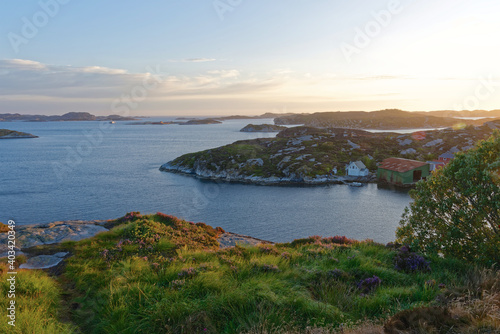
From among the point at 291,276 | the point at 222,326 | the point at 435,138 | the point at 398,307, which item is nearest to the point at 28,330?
the point at 222,326

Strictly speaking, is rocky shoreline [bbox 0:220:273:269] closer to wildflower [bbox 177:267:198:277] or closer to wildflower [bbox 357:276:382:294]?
wildflower [bbox 177:267:198:277]

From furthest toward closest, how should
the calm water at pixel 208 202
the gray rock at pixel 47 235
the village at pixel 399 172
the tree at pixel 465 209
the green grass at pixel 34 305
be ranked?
the village at pixel 399 172
the calm water at pixel 208 202
the gray rock at pixel 47 235
the tree at pixel 465 209
the green grass at pixel 34 305

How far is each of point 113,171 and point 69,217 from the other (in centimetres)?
5819

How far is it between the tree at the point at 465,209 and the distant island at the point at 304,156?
82.7 m

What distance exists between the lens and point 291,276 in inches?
480

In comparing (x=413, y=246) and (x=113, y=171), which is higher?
(x=413, y=246)

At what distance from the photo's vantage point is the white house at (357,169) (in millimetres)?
105694

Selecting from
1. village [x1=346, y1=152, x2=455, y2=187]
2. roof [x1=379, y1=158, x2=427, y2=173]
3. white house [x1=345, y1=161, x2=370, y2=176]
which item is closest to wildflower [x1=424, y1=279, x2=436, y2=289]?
village [x1=346, y1=152, x2=455, y2=187]

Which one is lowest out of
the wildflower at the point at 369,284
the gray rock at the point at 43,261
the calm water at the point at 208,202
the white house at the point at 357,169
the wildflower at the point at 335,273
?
the calm water at the point at 208,202

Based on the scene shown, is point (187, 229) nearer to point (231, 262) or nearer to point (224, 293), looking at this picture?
point (231, 262)

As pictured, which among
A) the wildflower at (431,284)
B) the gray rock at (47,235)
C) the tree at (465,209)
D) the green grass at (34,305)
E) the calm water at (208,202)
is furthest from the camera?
the calm water at (208,202)

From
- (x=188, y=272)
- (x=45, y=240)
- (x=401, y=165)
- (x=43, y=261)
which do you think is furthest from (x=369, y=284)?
(x=401, y=165)

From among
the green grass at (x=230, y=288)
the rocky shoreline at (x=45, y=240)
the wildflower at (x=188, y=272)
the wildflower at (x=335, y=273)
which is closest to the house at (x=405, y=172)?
the rocky shoreline at (x=45, y=240)

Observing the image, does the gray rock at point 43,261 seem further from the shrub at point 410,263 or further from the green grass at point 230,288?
the shrub at point 410,263
